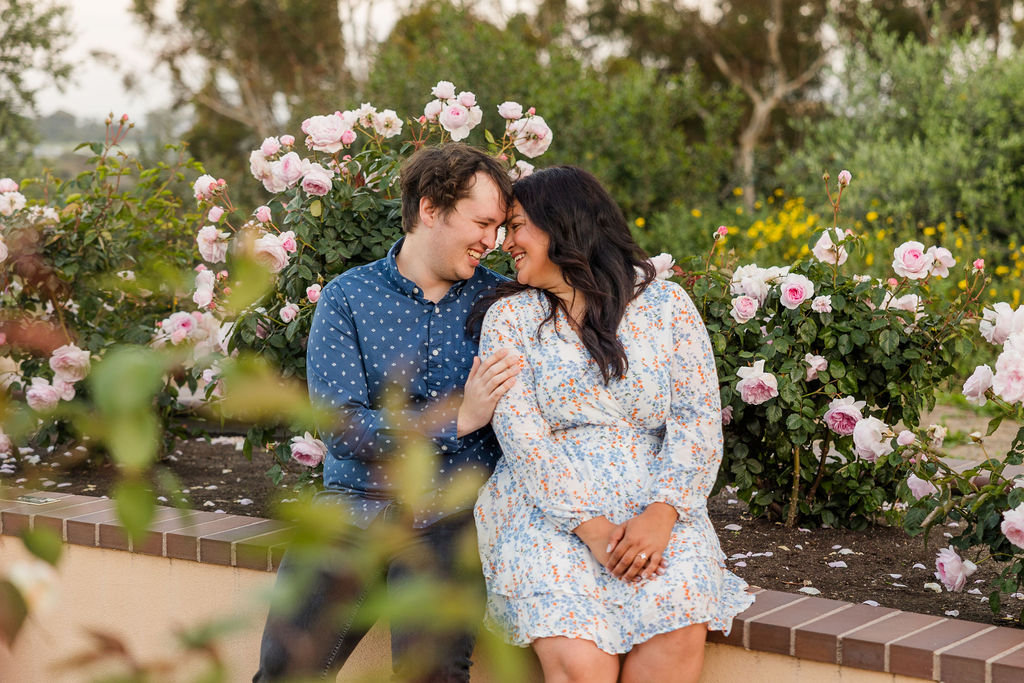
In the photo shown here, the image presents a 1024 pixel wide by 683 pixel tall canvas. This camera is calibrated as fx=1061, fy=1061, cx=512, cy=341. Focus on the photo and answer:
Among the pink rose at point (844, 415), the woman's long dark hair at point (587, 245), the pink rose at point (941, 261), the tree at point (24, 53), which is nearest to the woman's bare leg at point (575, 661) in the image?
the woman's long dark hair at point (587, 245)

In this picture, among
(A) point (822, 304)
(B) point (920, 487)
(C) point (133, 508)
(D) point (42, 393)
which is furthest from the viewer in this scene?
(D) point (42, 393)

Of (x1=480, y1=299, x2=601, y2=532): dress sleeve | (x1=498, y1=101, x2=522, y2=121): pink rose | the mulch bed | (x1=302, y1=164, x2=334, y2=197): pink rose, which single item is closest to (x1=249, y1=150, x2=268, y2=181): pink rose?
(x1=302, y1=164, x2=334, y2=197): pink rose

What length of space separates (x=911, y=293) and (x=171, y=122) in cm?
2120

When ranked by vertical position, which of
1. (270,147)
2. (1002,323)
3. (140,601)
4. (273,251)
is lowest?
(140,601)

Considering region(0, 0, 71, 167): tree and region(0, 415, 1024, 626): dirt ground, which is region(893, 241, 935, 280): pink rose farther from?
region(0, 0, 71, 167): tree

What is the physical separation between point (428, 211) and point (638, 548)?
39.2 inches

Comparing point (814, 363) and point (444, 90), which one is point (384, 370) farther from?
point (814, 363)

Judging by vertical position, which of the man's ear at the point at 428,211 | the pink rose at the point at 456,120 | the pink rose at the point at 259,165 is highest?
the pink rose at the point at 456,120

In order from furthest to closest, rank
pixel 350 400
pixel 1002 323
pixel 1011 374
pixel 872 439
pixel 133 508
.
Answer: pixel 872 439 < pixel 1002 323 < pixel 350 400 < pixel 1011 374 < pixel 133 508

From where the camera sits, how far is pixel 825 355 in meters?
3.29

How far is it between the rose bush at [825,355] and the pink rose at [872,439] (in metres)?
0.19

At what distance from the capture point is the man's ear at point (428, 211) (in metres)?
2.66

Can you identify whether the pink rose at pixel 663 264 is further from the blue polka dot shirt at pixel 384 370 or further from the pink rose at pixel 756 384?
the blue polka dot shirt at pixel 384 370

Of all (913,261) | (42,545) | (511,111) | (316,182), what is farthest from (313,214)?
(42,545)
